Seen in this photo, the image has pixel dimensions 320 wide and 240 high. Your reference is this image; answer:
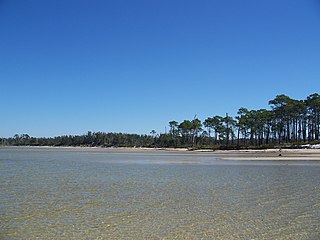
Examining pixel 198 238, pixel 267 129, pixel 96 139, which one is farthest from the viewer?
pixel 96 139

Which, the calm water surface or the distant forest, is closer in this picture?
the calm water surface

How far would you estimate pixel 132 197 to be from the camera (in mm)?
13812

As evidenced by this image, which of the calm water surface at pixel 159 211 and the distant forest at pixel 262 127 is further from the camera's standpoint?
the distant forest at pixel 262 127

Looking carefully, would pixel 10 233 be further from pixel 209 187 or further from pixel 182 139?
pixel 182 139

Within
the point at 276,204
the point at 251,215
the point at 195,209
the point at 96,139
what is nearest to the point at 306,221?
the point at 251,215

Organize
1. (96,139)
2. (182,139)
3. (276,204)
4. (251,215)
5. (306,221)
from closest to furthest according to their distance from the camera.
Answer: (306,221) < (251,215) < (276,204) < (182,139) < (96,139)

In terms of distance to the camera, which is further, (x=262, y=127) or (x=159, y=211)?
(x=262, y=127)

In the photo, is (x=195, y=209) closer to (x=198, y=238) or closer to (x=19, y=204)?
(x=198, y=238)

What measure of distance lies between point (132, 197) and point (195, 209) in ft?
11.1

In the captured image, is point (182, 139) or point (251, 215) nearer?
point (251, 215)

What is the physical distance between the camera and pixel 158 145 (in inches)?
5374

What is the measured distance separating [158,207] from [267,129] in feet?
284

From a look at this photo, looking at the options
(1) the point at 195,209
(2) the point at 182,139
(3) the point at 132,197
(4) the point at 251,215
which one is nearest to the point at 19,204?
(3) the point at 132,197

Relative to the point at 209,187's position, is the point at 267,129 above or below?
above
